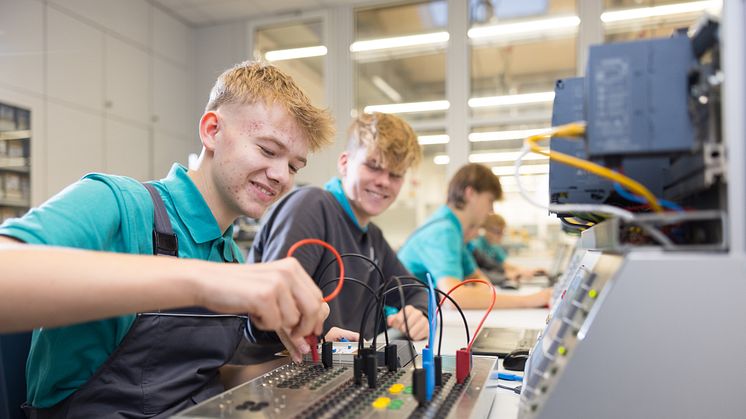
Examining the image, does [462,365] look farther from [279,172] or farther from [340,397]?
[279,172]

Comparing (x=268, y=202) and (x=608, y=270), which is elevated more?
(x=268, y=202)

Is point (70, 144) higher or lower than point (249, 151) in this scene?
higher

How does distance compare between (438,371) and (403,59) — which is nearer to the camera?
(438,371)

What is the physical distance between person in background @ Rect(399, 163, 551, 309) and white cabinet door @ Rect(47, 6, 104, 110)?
2997 millimetres

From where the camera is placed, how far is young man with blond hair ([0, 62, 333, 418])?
2.20 ft

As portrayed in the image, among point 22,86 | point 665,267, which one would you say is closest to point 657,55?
point 665,267

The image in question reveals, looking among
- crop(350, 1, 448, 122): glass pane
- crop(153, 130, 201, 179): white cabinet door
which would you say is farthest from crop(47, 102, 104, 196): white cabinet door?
crop(350, 1, 448, 122): glass pane

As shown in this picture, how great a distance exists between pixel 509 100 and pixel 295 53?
7.32ft

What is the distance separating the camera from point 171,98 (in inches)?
199

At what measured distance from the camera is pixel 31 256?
60 cm

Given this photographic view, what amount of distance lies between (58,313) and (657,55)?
2.42 feet

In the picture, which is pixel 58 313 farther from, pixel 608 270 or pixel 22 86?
pixel 22 86

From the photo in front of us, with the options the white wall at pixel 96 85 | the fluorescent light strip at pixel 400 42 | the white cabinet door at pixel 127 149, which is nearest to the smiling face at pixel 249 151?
the white wall at pixel 96 85

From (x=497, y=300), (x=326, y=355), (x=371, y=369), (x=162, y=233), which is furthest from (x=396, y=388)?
(x=497, y=300)
